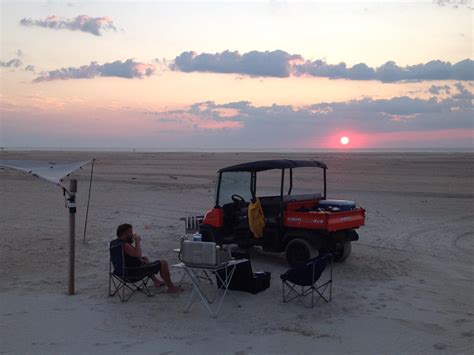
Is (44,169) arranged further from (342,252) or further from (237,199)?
(342,252)


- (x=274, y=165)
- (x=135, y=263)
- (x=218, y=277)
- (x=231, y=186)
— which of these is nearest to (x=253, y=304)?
(x=218, y=277)

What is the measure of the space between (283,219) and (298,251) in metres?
0.67

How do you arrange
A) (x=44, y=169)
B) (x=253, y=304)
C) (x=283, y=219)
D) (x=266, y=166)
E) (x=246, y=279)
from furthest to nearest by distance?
1. (x=266, y=166)
2. (x=283, y=219)
3. (x=44, y=169)
4. (x=246, y=279)
5. (x=253, y=304)

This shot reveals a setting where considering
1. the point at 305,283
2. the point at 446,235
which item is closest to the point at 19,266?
the point at 305,283

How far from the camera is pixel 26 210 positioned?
17.2 metres

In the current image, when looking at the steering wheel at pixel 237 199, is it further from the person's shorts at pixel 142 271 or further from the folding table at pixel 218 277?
the person's shorts at pixel 142 271

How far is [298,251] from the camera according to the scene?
9.36 m

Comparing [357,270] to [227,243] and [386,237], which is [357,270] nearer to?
[227,243]

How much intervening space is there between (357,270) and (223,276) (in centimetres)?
281

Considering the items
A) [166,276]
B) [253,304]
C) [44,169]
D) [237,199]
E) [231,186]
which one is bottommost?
[253,304]

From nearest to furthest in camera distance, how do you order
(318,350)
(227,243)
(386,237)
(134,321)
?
1. (318,350)
2. (134,321)
3. (227,243)
4. (386,237)

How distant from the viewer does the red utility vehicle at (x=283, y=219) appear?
927 cm

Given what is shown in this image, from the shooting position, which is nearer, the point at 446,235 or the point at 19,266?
the point at 19,266

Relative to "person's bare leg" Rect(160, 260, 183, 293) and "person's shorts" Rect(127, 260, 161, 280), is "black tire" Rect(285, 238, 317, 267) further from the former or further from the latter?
"person's shorts" Rect(127, 260, 161, 280)
